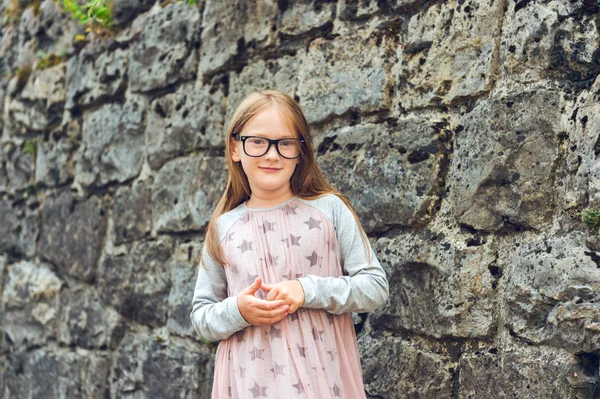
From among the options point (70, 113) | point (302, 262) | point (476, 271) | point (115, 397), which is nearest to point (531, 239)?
point (476, 271)

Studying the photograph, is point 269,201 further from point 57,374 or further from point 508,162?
point 57,374

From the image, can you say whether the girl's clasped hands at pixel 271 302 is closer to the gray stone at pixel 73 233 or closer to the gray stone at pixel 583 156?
the gray stone at pixel 583 156

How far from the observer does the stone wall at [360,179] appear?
2.04 m

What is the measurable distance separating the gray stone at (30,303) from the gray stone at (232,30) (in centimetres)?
158

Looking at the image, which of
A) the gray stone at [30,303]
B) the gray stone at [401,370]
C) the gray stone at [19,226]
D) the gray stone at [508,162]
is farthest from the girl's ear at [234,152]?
the gray stone at [19,226]

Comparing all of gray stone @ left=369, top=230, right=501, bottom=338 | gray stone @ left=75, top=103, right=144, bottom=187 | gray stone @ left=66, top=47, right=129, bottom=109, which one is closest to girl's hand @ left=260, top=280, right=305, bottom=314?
gray stone @ left=369, top=230, right=501, bottom=338

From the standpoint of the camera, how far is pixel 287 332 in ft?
6.54

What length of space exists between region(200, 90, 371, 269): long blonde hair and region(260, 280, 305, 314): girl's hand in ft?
0.84

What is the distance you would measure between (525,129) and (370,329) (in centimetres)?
82

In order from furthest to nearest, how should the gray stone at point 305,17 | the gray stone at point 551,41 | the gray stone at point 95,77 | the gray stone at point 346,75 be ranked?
the gray stone at point 95,77
the gray stone at point 305,17
the gray stone at point 346,75
the gray stone at point 551,41

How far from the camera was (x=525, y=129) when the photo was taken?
2.11m

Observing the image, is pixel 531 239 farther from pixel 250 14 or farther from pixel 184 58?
pixel 184 58

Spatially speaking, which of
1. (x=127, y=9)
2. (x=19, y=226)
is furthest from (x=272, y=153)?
(x=19, y=226)

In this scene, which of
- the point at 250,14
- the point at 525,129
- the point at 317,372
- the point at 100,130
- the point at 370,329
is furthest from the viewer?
the point at 100,130
